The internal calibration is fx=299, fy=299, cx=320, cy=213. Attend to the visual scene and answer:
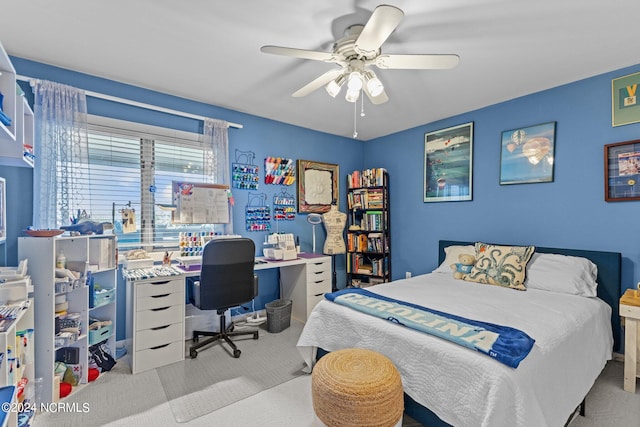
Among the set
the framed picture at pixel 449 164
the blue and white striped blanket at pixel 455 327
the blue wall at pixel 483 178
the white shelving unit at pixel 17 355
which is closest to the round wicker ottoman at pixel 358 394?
the blue and white striped blanket at pixel 455 327

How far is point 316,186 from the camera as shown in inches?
166

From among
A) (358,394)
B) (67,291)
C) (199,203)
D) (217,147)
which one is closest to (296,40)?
(217,147)

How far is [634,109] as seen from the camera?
2428mm

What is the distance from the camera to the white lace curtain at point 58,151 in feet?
7.58

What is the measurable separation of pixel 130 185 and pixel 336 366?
2516 mm

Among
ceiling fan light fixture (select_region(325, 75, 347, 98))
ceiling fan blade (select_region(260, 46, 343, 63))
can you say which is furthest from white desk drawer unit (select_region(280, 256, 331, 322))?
ceiling fan blade (select_region(260, 46, 343, 63))

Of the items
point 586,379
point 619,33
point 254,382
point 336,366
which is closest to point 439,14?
point 619,33

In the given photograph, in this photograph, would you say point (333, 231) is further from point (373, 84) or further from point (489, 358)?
point (489, 358)

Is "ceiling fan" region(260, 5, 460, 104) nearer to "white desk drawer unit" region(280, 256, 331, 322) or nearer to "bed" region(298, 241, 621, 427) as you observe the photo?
"bed" region(298, 241, 621, 427)

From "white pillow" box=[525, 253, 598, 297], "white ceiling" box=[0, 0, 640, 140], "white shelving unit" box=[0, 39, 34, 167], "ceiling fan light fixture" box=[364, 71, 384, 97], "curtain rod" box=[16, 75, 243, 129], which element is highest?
"white ceiling" box=[0, 0, 640, 140]

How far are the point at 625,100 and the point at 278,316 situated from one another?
12.0ft

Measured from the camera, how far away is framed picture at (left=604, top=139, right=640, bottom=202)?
7.94 ft

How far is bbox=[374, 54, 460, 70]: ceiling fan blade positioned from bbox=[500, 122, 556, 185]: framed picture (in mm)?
1725

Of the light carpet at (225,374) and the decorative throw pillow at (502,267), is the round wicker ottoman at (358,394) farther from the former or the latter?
the decorative throw pillow at (502,267)
